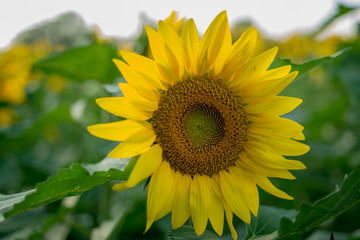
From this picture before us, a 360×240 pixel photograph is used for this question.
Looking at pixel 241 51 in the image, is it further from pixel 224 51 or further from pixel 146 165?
pixel 146 165

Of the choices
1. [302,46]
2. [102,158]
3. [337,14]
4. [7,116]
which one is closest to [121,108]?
[102,158]

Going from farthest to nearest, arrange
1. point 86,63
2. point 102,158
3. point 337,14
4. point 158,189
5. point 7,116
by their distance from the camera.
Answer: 1. point 7,116
2. point 337,14
3. point 86,63
4. point 102,158
5. point 158,189

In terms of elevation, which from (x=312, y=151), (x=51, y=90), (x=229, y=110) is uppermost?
(x=229, y=110)

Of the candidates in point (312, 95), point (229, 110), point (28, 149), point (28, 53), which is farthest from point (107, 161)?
point (312, 95)

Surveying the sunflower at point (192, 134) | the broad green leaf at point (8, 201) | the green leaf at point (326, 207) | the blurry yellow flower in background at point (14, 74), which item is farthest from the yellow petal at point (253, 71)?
the blurry yellow flower in background at point (14, 74)

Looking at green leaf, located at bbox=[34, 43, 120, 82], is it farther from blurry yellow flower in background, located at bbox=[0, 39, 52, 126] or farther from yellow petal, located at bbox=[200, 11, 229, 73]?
blurry yellow flower in background, located at bbox=[0, 39, 52, 126]

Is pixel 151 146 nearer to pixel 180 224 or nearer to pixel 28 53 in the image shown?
pixel 180 224
